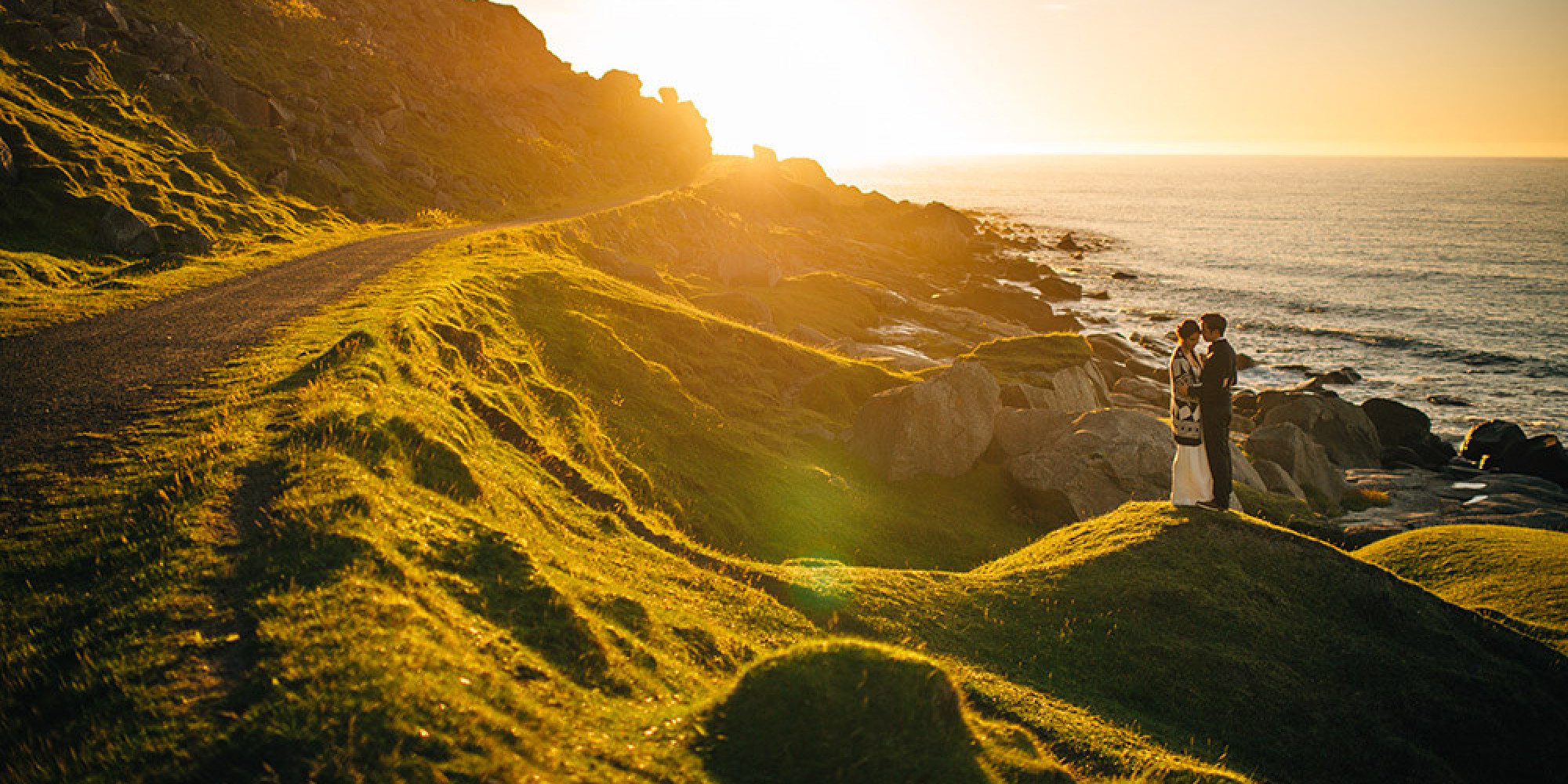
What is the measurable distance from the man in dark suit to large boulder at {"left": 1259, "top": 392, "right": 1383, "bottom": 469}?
35.1 m

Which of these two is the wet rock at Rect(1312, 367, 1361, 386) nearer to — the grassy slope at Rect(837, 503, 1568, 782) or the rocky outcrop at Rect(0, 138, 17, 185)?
the grassy slope at Rect(837, 503, 1568, 782)

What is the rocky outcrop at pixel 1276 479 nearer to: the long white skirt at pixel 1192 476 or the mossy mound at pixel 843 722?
Result: the long white skirt at pixel 1192 476

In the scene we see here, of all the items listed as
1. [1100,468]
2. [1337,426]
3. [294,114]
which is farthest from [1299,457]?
[294,114]

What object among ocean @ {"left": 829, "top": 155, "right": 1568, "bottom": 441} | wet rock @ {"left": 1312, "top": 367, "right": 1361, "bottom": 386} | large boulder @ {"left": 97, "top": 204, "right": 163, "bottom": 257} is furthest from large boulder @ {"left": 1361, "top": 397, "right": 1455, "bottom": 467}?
large boulder @ {"left": 97, "top": 204, "right": 163, "bottom": 257}

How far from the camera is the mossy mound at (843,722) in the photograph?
822 cm

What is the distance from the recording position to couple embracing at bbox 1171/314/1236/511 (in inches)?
667

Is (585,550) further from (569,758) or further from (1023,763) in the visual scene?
(1023,763)

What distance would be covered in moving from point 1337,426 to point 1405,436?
7.15m

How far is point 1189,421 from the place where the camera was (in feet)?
57.6

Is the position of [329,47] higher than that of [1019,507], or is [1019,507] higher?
[329,47]

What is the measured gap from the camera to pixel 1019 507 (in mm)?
31203

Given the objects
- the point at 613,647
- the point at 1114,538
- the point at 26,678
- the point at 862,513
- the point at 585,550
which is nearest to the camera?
the point at 26,678

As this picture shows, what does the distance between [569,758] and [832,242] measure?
102 metres

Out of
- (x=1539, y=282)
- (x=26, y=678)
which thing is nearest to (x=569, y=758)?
(x=26, y=678)
